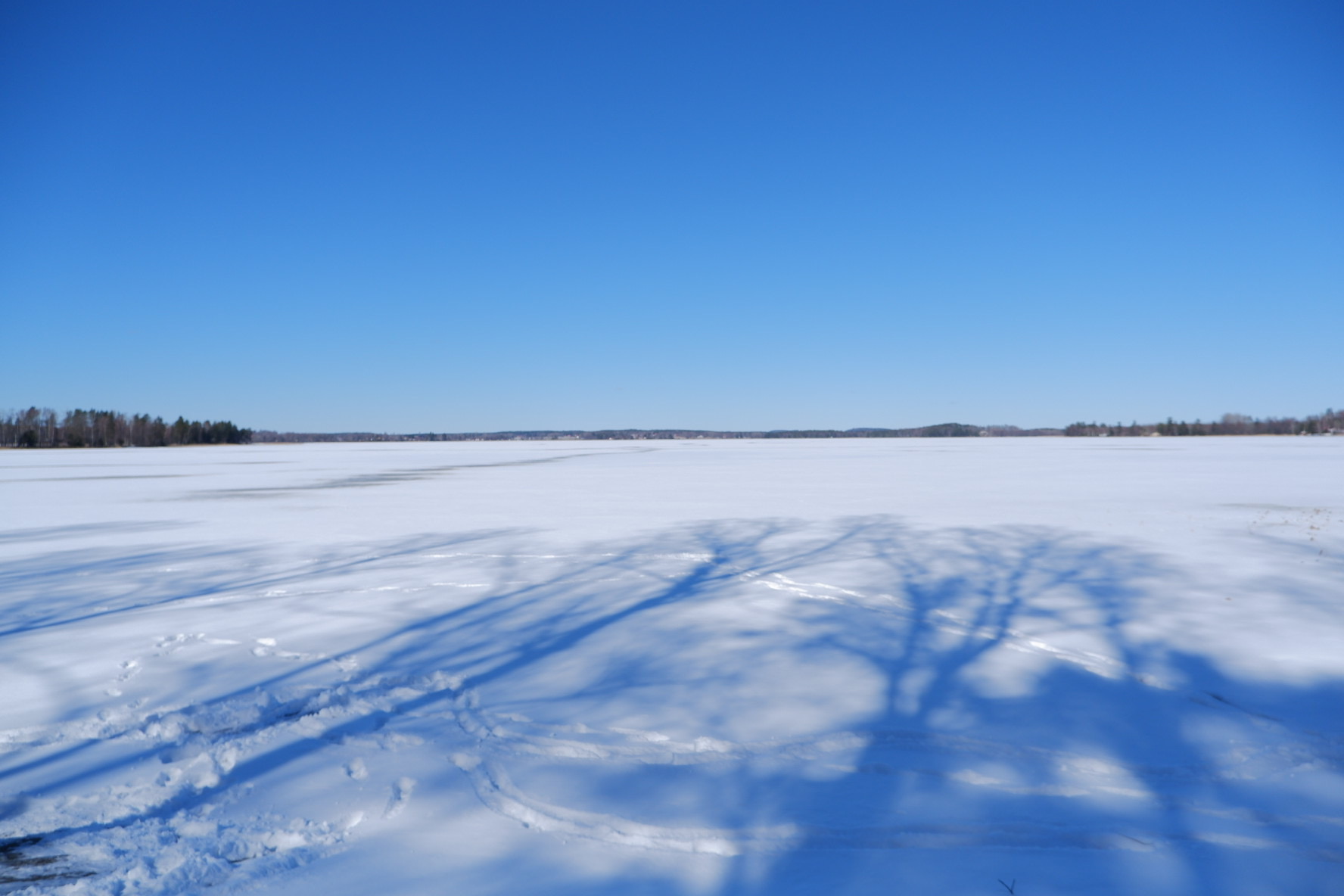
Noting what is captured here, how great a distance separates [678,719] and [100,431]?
119 m

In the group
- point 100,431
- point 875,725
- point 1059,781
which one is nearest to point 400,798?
point 875,725

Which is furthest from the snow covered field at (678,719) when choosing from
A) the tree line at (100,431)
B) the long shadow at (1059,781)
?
the tree line at (100,431)

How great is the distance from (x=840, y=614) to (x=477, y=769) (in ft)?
10.6

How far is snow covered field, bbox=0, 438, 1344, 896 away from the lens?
2.39 metres

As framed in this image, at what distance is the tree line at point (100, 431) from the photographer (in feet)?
295

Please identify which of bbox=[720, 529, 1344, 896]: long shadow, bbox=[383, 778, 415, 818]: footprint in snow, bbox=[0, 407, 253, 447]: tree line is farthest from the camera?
bbox=[0, 407, 253, 447]: tree line

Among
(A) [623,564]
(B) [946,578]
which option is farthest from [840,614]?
(A) [623,564]

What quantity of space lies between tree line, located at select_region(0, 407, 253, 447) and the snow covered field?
357 ft

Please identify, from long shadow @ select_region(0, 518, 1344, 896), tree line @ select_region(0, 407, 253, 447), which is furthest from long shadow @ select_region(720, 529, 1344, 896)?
tree line @ select_region(0, 407, 253, 447)

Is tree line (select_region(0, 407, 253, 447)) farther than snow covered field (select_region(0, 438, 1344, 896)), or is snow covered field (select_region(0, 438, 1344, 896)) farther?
tree line (select_region(0, 407, 253, 447))

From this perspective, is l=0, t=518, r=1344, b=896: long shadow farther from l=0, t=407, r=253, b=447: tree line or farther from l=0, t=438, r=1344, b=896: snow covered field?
l=0, t=407, r=253, b=447: tree line

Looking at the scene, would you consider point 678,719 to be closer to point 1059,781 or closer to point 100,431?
point 1059,781

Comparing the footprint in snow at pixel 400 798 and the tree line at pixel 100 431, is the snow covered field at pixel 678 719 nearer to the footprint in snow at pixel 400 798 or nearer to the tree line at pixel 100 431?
the footprint in snow at pixel 400 798

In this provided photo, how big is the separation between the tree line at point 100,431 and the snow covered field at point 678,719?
108748 millimetres
